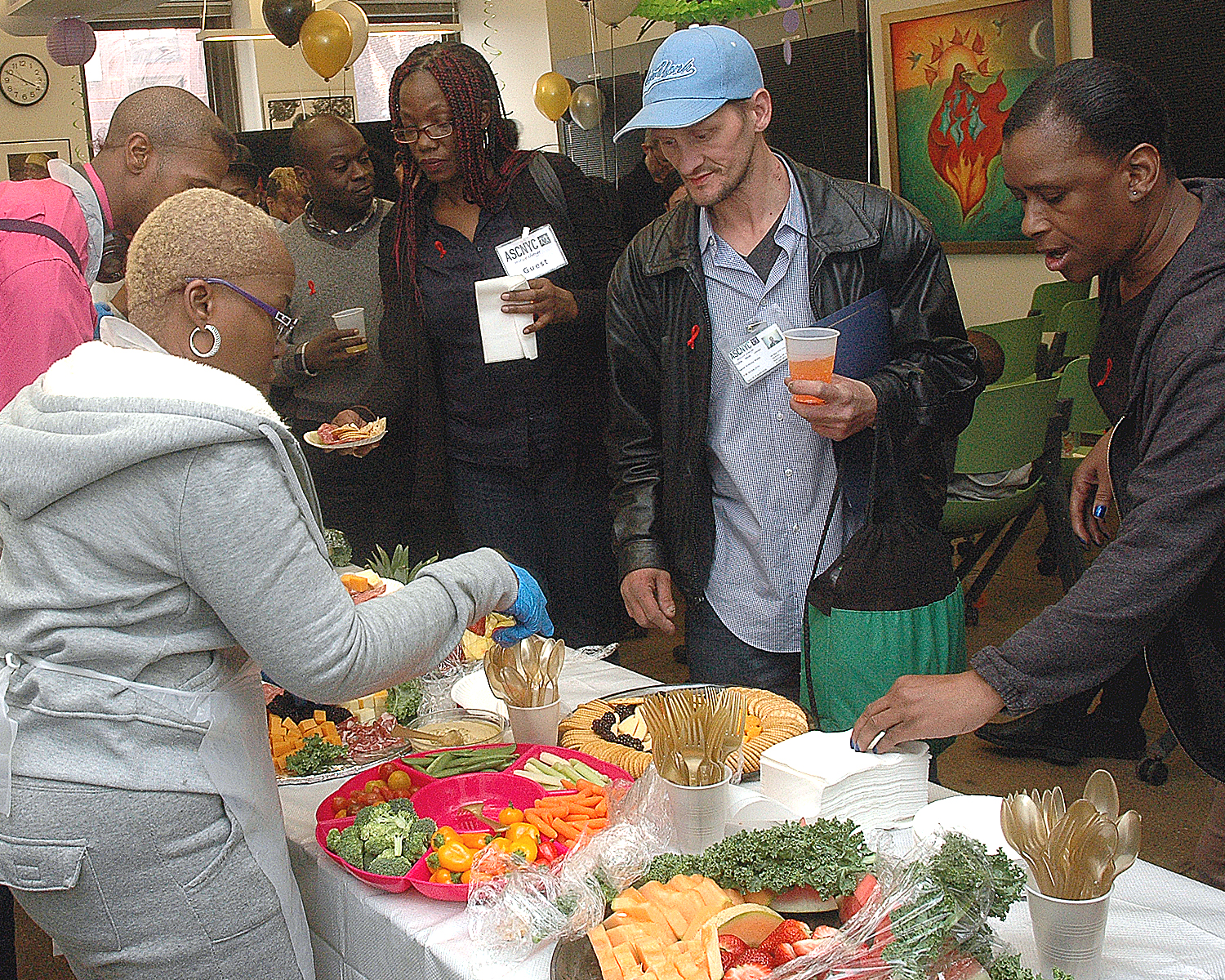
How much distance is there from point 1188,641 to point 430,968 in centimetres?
108

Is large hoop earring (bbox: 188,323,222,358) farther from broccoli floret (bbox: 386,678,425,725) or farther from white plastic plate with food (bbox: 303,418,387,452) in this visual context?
white plastic plate with food (bbox: 303,418,387,452)

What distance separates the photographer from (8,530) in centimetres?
138

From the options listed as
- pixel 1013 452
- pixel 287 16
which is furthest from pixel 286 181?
pixel 1013 452

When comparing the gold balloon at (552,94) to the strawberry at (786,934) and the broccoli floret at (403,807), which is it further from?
the strawberry at (786,934)

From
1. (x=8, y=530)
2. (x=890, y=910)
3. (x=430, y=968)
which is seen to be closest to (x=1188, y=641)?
(x=890, y=910)

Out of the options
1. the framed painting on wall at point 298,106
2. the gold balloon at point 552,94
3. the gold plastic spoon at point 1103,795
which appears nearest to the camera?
the gold plastic spoon at point 1103,795

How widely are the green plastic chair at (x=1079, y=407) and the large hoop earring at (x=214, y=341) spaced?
308 centimetres

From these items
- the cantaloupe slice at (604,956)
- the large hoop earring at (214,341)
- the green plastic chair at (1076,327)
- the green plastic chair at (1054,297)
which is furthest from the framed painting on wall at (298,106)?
the cantaloupe slice at (604,956)

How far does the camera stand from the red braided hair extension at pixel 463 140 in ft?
10.00

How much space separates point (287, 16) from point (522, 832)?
5718 mm

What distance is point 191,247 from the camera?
1.46m

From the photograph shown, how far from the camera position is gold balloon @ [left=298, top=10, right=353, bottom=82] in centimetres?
608

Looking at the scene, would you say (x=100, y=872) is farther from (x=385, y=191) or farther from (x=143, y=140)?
(x=385, y=191)

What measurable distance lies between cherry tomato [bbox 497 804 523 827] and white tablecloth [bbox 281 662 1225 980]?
13 cm
